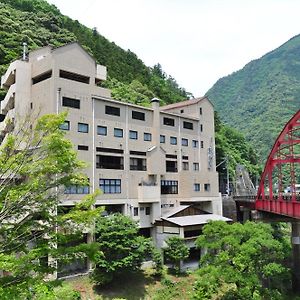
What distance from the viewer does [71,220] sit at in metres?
12.1

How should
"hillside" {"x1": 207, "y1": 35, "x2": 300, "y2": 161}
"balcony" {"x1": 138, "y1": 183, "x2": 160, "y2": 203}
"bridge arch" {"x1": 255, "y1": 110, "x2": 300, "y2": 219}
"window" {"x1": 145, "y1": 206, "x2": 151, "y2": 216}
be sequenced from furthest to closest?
"hillside" {"x1": 207, "y1": 35, "x2": 300, "y2": 161} → "window" {"x1": 145, "y1": 206, "x2": 151, "y2": 216} → "balcony" {"x1": 138, "y1": 183, "x2": 160, "y2": 203} → "bridge arch" {"x1": 255, "y1": 110, "x2": 300, "y2": 219}

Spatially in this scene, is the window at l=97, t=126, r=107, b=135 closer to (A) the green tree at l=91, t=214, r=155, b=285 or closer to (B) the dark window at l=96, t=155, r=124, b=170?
(B) the dark window at l=96, t=155, r=124, b=170

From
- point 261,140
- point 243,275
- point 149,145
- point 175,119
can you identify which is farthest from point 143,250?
point 261,140

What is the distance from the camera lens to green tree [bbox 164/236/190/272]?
109 ft

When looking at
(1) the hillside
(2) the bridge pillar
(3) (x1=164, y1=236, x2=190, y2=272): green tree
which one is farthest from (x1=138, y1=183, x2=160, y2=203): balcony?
(1) the hillside

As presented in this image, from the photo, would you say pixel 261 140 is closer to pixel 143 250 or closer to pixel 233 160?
pixel 233 160

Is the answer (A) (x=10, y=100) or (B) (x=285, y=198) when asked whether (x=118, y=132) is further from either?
(B) (x=285, y=198)

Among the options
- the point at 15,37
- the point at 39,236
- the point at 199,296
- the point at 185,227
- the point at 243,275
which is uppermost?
the point at 15,37

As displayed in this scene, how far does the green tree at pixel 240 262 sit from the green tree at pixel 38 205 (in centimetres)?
1593

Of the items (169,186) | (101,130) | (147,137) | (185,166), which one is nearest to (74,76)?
(101,130)

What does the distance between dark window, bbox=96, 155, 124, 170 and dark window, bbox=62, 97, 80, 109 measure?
5290 mm

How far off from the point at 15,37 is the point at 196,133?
130ft

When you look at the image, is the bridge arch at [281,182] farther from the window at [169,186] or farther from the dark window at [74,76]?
the dark window at [74,76]

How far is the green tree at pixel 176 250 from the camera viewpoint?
109 ft
